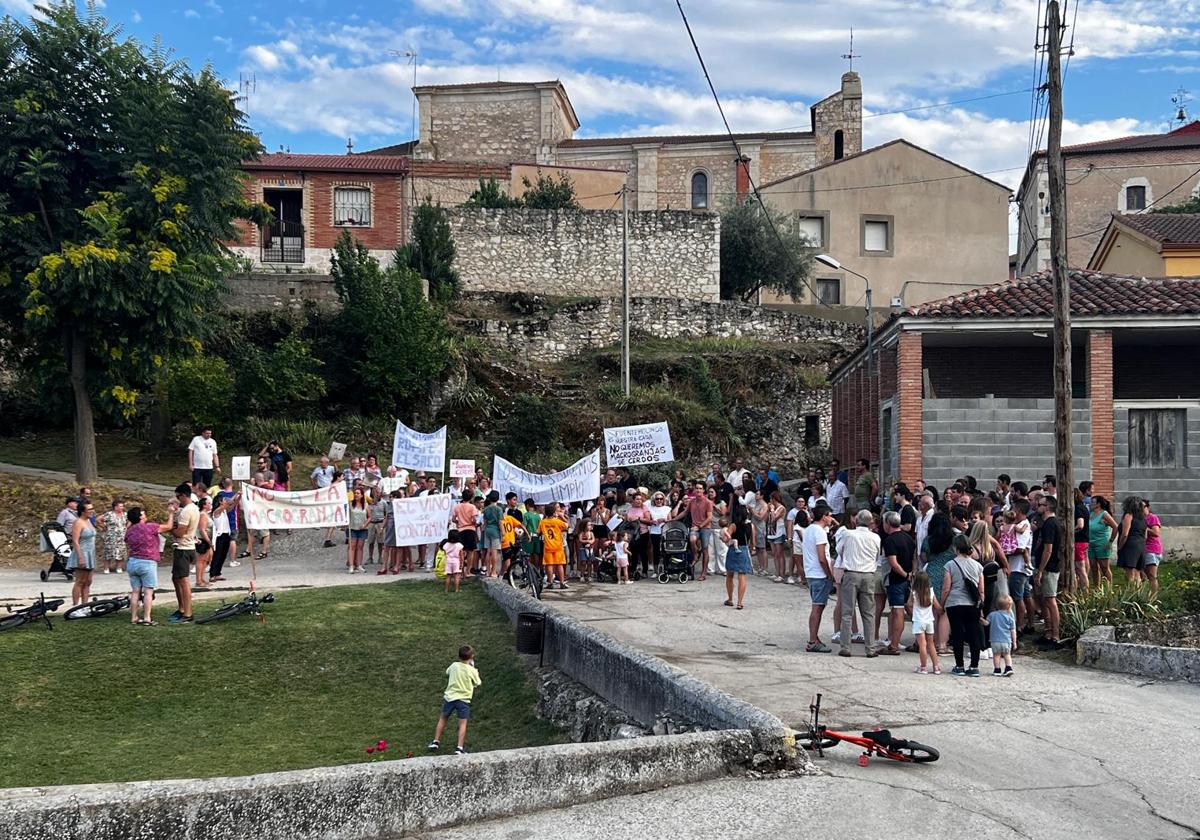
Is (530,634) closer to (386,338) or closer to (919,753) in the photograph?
(919,753)

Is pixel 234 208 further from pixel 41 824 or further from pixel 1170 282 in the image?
pixel 41 824

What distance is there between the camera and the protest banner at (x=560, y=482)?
894 inches

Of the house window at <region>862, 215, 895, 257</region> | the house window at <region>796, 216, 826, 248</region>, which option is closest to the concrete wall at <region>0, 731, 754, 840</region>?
the house window at <region>796, 216, 826, 248</region>

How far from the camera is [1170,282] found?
24328 millimetres

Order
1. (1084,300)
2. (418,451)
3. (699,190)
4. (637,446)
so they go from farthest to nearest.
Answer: (699,190) → (637,446) → (418,451) → (1084,300)

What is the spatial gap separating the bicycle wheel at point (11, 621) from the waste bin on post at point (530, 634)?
6844 mm

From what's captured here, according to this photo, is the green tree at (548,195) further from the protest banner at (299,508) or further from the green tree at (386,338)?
the protest banner at (299,508)

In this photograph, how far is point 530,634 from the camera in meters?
14.8

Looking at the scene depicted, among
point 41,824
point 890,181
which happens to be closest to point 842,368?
point 890,181

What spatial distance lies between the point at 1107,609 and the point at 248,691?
10.3 meters

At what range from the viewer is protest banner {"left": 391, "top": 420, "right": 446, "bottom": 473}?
2433cm

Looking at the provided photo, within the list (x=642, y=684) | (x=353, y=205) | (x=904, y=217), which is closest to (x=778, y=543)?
(x=642, y=684)

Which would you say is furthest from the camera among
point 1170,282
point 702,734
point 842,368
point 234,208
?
point 842,368

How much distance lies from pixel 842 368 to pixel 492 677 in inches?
859
